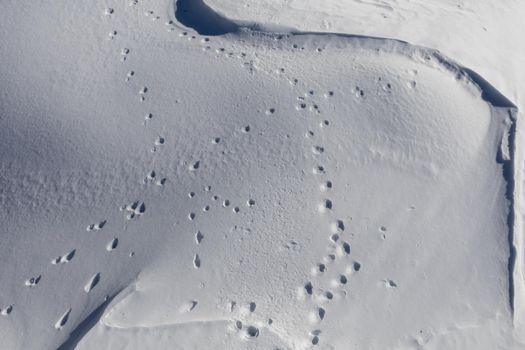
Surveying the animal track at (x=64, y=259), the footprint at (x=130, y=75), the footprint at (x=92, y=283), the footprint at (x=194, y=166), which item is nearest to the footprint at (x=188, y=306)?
the footprint at (x=92, y=283)

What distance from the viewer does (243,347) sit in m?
2.95

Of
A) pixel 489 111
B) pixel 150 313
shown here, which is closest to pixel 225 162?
pixel 150 313

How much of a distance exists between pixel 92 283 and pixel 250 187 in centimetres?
125

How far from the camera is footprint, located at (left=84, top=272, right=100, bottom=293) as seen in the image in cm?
309

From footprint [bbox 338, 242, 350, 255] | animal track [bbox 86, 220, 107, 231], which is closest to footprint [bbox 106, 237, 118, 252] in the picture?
animal track [bbox 86, 220, 107, 231]

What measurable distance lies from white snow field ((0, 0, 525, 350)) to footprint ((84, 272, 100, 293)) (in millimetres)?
25

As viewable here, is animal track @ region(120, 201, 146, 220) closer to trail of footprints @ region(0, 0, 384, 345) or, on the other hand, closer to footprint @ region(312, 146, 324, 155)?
trail of footprints @ region(0, 0, 384, 345)

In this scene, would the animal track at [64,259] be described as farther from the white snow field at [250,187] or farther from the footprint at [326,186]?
the footprint at [326,186]

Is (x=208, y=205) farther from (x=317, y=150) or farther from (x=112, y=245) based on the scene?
(x=317, y=150)

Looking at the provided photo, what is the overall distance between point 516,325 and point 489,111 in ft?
5.36

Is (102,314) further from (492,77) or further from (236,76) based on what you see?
(492,77)

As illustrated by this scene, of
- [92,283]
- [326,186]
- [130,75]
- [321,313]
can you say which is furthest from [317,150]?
[92,283]

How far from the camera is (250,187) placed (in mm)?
3404

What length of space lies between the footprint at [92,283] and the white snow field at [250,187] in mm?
25
